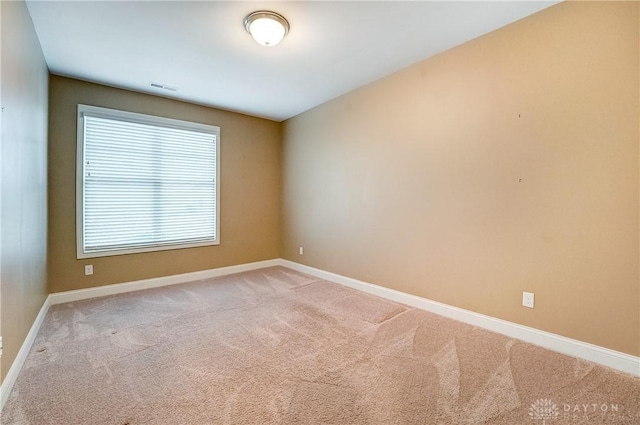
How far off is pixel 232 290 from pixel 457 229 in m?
2.82

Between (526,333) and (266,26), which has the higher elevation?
(266,26)

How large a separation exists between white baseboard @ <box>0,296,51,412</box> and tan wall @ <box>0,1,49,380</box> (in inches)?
2.0

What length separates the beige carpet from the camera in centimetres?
155

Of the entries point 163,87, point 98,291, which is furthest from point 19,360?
point 163,87

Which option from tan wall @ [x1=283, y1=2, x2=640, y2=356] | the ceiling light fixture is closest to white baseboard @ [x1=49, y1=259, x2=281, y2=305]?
tan wall @ [x1=283, y1=2, x2=640, y2=356]

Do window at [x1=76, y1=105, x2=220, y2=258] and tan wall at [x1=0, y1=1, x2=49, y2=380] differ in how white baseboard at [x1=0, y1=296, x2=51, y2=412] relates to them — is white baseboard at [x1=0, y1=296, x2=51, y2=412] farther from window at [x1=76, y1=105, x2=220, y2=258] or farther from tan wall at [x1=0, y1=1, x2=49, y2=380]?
window at [x1=76, y1=105, x2=220, y2=258]

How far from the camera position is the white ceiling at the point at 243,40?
2172 mm

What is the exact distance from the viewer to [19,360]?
1.95 m

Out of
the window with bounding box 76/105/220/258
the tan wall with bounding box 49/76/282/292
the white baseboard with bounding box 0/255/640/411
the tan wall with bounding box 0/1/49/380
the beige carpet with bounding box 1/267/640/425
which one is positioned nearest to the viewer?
the beige carpet with bounding box 1/267/640/425

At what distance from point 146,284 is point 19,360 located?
1.89m

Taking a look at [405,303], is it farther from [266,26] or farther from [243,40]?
[243,40]

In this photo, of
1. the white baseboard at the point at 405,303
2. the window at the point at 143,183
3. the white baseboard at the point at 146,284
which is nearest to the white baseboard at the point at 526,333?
the white baseboard at the point at 405,303

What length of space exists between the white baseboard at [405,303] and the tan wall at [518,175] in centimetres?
7

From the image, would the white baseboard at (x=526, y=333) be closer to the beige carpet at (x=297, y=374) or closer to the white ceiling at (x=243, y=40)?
the beige carpet at (x=297, y=374)
